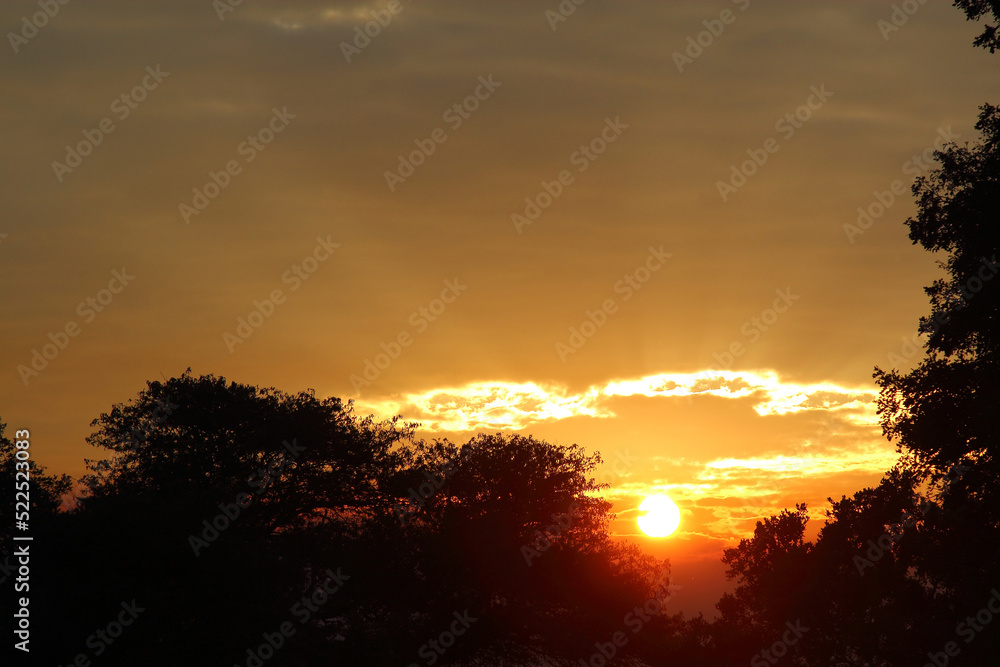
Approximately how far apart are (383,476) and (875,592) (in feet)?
108

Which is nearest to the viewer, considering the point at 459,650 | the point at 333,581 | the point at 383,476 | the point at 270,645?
the point at 270,645

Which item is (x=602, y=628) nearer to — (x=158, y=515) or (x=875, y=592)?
(x=875, y=592)

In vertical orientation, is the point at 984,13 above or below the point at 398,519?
above

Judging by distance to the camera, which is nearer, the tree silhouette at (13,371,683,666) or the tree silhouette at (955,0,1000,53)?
the tree silhouette at (955,0,1000,53)

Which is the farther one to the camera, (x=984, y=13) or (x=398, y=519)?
(x=398, y=519)

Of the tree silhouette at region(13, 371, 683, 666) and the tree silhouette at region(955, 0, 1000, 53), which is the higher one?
the tree silhouette at region(955, 0, 1000, 53)

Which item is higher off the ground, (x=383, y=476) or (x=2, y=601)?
(x=383, y=476)

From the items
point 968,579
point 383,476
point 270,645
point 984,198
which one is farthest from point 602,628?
point 984,198

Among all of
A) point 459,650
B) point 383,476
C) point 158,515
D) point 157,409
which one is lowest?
point 459,650

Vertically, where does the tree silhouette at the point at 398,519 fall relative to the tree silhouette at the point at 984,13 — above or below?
below

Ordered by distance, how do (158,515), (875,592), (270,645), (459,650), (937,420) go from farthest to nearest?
(875,592) < (459,650) < (158,515) < (270,645) < (937,420)

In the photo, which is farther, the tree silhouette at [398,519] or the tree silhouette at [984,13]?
the tree silhouette at [398,519]

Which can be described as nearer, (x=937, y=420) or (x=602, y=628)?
(x=937, y=420)

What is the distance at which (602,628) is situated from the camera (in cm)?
4916
